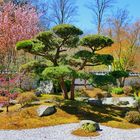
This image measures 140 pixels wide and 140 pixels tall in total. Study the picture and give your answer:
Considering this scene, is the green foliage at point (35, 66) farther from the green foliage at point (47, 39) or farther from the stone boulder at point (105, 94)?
the stone boulder at point (105, 94)

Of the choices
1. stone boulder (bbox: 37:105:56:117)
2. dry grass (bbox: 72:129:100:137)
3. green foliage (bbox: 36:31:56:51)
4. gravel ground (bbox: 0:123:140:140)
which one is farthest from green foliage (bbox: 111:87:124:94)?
dry grass (bbox: 72:129:100:137)

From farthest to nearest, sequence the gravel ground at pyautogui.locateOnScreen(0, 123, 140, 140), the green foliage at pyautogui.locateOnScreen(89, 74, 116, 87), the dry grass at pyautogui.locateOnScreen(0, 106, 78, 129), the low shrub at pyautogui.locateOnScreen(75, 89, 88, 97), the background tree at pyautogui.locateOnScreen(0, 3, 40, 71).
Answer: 1. the background tree at pyautogui.locateOnScreen(0, 3, 40, 71)
2. the low shrub at pyautogui.locateOnScreen(75, 89, 88, 97)
3. the green foliage at pyautogui.locateOnScreen(89, 74, 116, 87)
4. the dry grass at pyautogui.locateOnScreen(0, 106, 78, 129)
5. the gravel ground at pyautogui.locateOnScreen(0, 123, 140, 140)

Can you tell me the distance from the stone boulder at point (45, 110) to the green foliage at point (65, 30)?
2.67m

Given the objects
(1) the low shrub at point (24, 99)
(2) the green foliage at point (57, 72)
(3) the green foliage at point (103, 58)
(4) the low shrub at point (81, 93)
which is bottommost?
(4) the low shrub at point (81, 93)

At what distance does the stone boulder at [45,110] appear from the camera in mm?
12164

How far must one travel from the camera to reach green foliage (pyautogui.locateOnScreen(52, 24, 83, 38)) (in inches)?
496

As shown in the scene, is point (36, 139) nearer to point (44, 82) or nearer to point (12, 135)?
point (12, 135)

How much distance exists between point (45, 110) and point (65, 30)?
290 centimetres

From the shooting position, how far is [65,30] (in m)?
12.7

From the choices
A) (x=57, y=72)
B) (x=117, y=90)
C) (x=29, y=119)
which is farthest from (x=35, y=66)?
(x=117, y=90)

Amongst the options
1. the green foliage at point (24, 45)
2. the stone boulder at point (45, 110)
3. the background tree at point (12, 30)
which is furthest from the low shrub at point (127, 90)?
the green foliage at point (24, 45)

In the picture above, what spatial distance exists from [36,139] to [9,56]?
38.3 ft

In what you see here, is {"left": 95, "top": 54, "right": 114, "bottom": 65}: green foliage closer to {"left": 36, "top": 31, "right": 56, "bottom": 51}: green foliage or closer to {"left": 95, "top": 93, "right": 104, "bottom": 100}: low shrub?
{"left": 36, "top": 31, "right": 56, "bottom": 51}: green foliage

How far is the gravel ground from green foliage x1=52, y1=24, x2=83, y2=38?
11.2 feet
